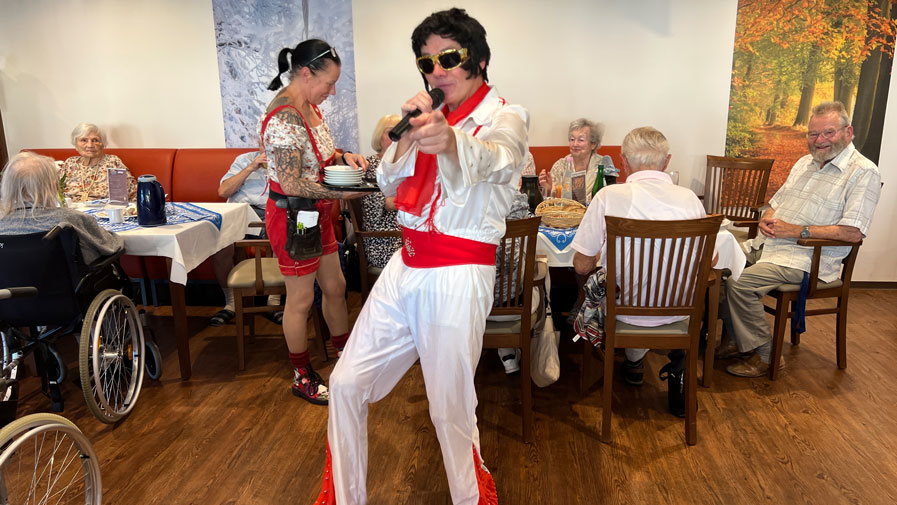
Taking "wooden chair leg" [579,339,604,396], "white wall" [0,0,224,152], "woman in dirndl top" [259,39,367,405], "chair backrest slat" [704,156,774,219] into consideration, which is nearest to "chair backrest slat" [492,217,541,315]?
"wooden chair leg" [579,339,604,396]

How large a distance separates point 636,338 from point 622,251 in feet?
1.28

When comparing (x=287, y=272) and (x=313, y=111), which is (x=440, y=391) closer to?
(x=287, y=272)

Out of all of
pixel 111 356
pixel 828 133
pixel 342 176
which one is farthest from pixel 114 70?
pixel 828 133

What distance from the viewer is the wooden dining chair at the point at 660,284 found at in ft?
7.14

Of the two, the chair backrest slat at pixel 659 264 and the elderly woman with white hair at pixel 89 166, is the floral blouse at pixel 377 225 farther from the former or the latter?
the elderly woman with white hair at pixel 89 166

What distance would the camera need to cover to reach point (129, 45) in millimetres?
4594

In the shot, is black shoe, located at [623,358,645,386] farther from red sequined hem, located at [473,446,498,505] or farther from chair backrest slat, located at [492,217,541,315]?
red sequined hem, located at [473,446,498,505]

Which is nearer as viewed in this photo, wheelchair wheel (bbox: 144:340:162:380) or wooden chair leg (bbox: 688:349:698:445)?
wooden chair leg (bbox: 688:349:698:445)

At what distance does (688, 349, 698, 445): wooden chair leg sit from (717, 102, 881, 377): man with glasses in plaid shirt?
73 centimetres

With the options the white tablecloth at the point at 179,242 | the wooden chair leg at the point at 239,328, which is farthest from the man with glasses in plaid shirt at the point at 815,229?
the white tablecloth at the point at 179,242

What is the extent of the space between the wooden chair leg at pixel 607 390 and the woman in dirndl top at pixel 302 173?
119 cm

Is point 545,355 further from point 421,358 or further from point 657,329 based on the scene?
point 421,358

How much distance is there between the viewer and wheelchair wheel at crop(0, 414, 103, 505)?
5.14ft

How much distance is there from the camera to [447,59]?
1501 mm
